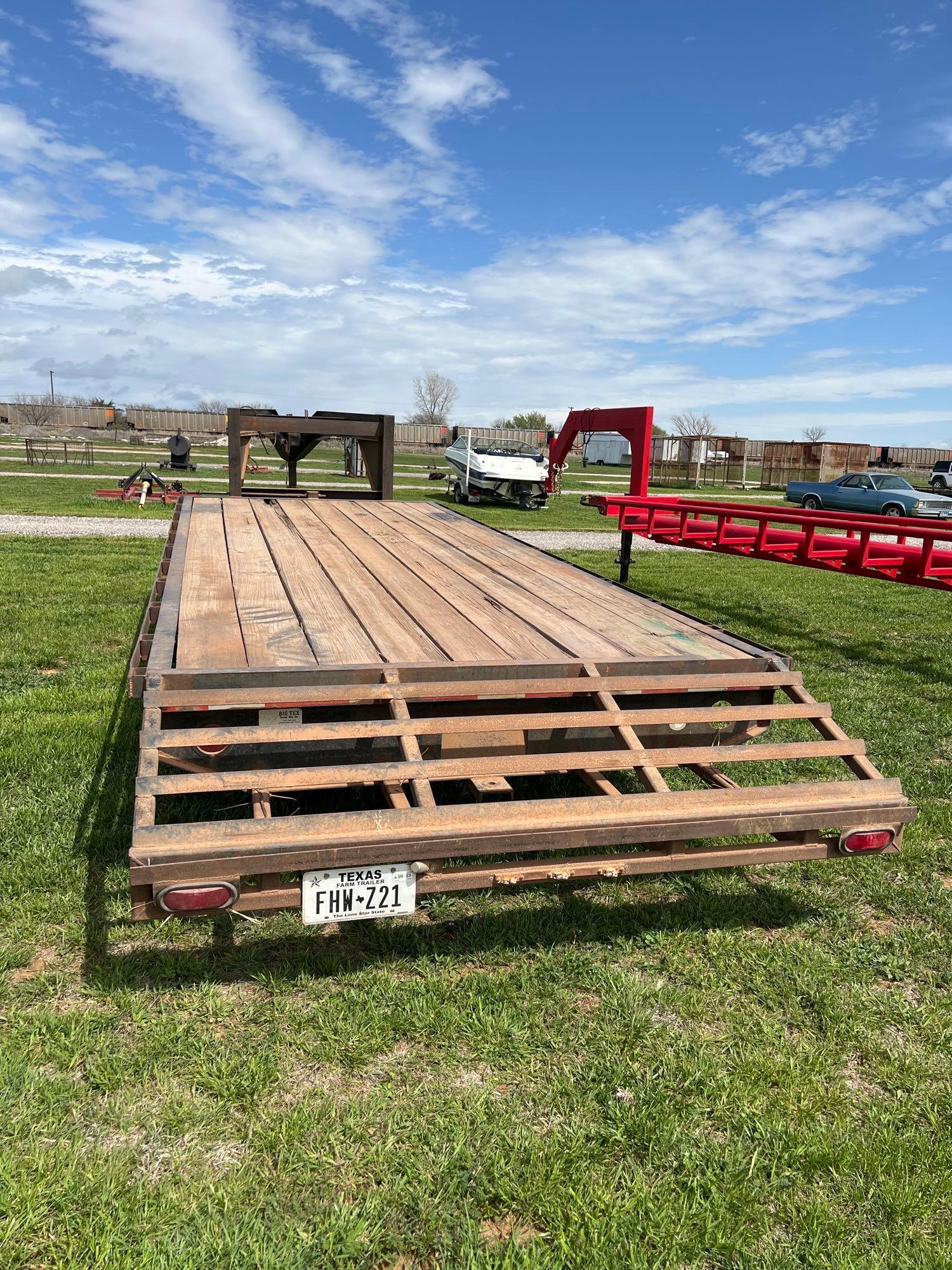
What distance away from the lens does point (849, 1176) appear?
7.14ft

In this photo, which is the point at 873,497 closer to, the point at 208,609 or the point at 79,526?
the point at 79,526

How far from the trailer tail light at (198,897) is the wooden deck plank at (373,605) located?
1.09m

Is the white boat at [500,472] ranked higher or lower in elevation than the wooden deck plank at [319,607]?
higher

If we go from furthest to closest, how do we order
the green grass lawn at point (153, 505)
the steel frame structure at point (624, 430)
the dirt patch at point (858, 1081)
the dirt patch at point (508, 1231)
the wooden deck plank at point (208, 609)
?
the green grass lawn at point (153, 505) < the steel frame structure at point (624, 430) < the wooden deck plank at point (208, 609) < the dirt patch at point (858, 1081) < the dirt patch at point (508, 1231)

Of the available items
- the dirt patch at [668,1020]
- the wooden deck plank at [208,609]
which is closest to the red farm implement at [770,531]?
the wooden deck plank at [208,609]

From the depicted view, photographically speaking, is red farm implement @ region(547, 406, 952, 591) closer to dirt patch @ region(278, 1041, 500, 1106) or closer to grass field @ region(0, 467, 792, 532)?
dirt patch @ region(278, 1041, 500, 1106)

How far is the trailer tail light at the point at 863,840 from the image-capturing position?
9.54ft

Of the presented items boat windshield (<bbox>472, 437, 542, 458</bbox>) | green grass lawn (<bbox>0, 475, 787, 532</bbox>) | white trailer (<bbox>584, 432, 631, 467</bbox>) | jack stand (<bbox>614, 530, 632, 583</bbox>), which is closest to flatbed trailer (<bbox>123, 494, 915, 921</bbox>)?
jack stand (<bbox>614, 530, 632, 583</bbox>)

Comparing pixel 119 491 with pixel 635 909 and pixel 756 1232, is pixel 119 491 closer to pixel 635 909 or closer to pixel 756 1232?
pixel 635 909

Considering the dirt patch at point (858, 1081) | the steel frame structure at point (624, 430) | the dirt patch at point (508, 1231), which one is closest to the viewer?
the dirt patch at point (508, 1231)

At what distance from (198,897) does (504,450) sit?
844 inches

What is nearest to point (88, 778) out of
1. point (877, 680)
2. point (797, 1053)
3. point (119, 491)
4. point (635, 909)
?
point (635, 909)

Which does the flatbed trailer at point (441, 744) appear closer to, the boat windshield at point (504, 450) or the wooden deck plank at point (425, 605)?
the wooden deck plank at point (425, 605)

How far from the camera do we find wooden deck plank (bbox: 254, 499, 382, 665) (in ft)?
10.7
